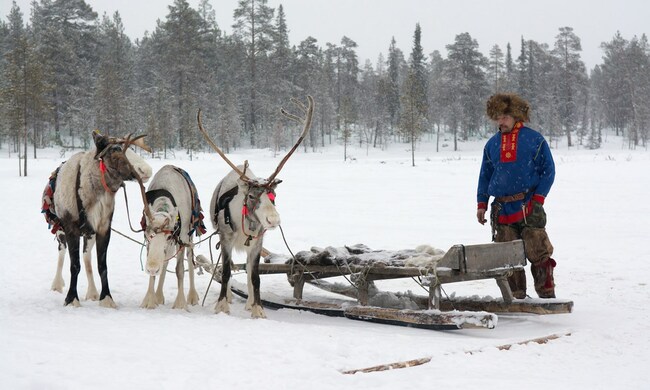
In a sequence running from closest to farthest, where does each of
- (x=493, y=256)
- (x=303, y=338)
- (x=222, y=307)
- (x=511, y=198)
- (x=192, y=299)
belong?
(x=303, y=338) < (x=493, y=256) < (x=511, y=198) < (x=222, y=307) < (x=192, y=299)

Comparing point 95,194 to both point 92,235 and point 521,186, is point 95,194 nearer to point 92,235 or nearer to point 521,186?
point 92,235

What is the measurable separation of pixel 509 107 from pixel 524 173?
778 millimetres

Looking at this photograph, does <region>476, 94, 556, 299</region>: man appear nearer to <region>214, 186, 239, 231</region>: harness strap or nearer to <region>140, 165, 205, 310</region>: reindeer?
<region>214, 186, 239, 231</region>: harness strap

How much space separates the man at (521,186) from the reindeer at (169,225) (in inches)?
148

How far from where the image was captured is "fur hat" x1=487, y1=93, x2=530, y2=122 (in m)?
6.47

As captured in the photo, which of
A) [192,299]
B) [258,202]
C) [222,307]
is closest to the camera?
[258,202]

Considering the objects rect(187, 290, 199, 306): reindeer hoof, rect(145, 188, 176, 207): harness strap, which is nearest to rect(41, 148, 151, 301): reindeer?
rect(145, 188, 176, 207): harness strap

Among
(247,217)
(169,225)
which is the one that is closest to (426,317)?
(247,217)

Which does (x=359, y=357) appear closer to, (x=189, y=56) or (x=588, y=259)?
(x=588, y=259)

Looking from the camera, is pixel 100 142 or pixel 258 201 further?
pixel 100 142

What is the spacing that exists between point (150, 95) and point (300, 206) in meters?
48.5

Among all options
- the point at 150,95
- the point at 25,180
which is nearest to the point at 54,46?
the point at 150,95

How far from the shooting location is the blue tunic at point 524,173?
20.9ft

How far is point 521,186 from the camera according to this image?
6402 millimetres
